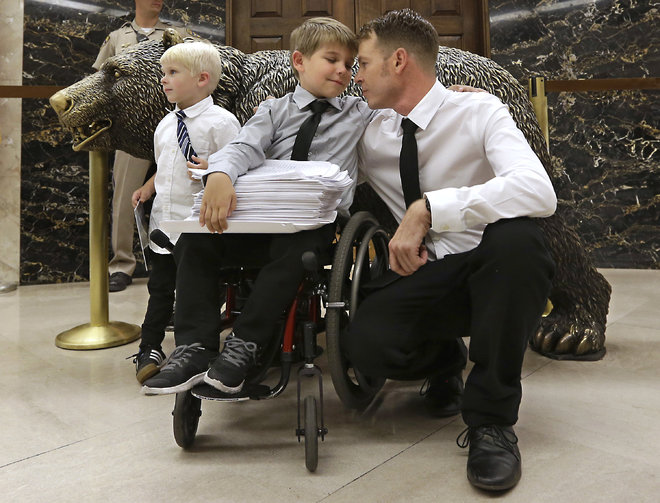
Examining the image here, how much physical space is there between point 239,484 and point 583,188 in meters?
3.56

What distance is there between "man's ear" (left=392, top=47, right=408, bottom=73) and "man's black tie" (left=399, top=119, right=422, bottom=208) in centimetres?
15

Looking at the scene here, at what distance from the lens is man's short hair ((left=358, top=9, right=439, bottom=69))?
1.55m

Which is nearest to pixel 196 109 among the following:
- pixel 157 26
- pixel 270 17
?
pixel 157 26

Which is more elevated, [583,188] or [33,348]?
[583,188]

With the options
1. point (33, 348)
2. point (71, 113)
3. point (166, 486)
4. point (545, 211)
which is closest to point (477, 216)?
point (545, 211)

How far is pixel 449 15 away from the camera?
4172mm

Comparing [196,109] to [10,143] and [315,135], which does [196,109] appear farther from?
[10,143]

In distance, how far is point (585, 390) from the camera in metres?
1.78

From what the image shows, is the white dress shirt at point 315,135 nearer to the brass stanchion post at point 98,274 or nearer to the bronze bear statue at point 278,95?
the bronze bear statue at point 278,95

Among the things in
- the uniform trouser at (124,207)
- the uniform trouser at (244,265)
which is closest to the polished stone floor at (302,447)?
the uniform trouser at (244,265)

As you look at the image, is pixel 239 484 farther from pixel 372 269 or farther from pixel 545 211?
pixel 545 211

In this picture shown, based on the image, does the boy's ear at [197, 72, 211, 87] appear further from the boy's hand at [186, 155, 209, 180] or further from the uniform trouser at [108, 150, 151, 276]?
the uniform trouser at [108, 150, 151, 276]

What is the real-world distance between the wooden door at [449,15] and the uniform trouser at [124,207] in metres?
1.91

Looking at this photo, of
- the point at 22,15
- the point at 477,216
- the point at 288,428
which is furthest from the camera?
the point at 22,15
